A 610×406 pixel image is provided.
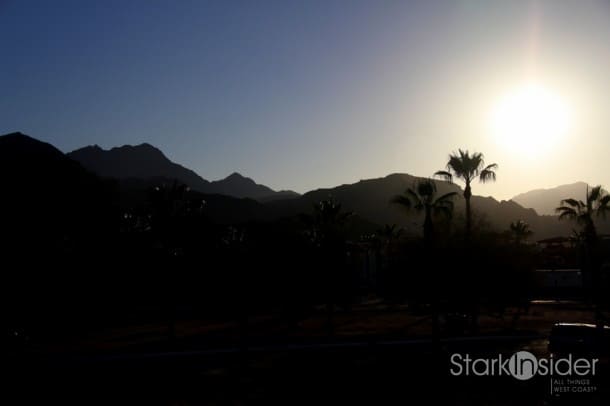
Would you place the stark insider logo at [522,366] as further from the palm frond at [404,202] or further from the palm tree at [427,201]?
the palm frond at [404,202]

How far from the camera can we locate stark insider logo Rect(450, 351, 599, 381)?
24453 mm

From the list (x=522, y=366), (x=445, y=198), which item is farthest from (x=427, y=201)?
(x=522, y=366)

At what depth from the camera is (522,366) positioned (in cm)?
2622

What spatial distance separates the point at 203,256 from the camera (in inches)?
1889

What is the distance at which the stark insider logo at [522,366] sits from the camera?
2445 cm

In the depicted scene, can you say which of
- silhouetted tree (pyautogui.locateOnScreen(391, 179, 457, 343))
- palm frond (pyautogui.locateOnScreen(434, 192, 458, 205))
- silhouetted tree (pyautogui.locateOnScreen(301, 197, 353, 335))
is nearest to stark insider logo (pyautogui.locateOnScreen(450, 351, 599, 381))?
silhouetted tree (pyautogui.locateOnScreen(391, 179, 457, 343))

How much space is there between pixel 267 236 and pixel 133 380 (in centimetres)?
2012

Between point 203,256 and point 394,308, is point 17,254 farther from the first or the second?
point 394,308

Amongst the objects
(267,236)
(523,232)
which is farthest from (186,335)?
(523,232)

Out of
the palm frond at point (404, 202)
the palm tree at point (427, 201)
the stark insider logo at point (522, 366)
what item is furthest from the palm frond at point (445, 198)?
the stark insider logo at point (522, 366)

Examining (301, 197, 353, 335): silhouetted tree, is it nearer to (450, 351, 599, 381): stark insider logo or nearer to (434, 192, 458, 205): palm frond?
(434, 192, 458, 205): palm frond

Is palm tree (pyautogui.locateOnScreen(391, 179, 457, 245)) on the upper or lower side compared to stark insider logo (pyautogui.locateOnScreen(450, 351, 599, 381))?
upper

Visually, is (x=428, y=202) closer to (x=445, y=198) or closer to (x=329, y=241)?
(x=445, y=198)

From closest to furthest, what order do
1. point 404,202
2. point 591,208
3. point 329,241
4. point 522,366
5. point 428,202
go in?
point 522,366, point 428,202, point 404,202, point 329,241, point 591,208
